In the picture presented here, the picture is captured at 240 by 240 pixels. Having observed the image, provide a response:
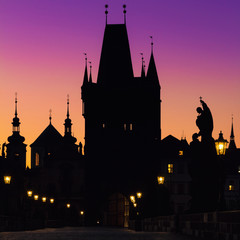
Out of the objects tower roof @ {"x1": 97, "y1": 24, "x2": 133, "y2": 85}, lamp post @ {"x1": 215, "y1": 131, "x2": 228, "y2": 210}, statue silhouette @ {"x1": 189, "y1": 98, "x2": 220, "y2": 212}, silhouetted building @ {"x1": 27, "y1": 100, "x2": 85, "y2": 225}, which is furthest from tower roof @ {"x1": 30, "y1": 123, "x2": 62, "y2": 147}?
lamp post @ {"x1": 215, "y1": 131, "x2": 228, "y2": 210}

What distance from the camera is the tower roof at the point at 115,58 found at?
409ft

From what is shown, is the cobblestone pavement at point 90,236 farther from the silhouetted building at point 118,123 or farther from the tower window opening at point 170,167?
the tower window opening at point 170,167

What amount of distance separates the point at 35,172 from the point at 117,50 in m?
30.6

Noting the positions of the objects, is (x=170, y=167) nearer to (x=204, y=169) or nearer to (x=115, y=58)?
(x=115, y=58)

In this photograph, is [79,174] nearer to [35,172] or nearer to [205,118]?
[35,172]

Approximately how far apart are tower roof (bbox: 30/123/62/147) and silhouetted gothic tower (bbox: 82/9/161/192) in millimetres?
51454

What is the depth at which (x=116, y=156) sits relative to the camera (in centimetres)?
12200

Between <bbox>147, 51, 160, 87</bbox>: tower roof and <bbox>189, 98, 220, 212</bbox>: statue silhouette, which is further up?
<bbox>147, 51, 160, 87</bbox>: tower roof

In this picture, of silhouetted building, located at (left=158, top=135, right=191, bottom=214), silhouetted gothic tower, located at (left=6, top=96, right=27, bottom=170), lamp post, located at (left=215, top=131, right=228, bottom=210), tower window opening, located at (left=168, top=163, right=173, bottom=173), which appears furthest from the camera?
silhouetted gothic tower, located at (left=6, top=96, right=27, bottom=170)

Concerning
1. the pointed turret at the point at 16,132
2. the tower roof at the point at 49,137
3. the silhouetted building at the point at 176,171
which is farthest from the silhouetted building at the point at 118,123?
the tower roof at the point at 49,137

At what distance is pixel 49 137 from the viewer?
181 metres

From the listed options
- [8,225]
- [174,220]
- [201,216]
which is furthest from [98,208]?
[201,216]

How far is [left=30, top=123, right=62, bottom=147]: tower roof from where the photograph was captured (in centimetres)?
17850

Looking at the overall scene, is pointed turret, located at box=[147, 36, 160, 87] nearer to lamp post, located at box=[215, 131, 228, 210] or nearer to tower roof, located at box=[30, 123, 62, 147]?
tower roof, located at box=[30, 123, 62, 147]
